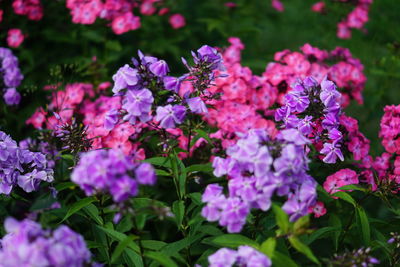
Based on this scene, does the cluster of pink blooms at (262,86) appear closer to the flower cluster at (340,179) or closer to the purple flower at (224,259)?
the flower cluster at (340,179)

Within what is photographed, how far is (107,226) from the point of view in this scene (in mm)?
2836

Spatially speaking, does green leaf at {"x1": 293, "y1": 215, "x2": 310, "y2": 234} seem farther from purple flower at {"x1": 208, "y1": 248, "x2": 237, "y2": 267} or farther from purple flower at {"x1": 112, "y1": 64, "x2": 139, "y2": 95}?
purple flower at {"x1": 112, "y1": 64, "x2": 139, "y2": 95}

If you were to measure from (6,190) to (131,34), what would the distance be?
368cm

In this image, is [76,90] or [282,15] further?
[282,15]

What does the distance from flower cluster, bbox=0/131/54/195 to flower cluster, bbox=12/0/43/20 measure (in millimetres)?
2614

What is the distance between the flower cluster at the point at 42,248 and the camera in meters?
1.74

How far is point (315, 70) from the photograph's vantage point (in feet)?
14.2

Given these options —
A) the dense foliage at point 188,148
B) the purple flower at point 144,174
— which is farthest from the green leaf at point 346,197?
the purple flower at point 144,174

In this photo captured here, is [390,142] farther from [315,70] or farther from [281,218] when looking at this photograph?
[281,218]

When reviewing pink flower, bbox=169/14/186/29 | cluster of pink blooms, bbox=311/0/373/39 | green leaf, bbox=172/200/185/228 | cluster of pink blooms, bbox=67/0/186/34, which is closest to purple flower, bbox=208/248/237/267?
green leaf, bbox=172/200/185/228

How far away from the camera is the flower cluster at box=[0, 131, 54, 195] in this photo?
277 centimetres

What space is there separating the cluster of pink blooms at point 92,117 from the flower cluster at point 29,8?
1003 millimetres

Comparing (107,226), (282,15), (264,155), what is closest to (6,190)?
(107,226)

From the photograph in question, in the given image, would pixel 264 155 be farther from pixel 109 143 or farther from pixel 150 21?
pixel 150 21
